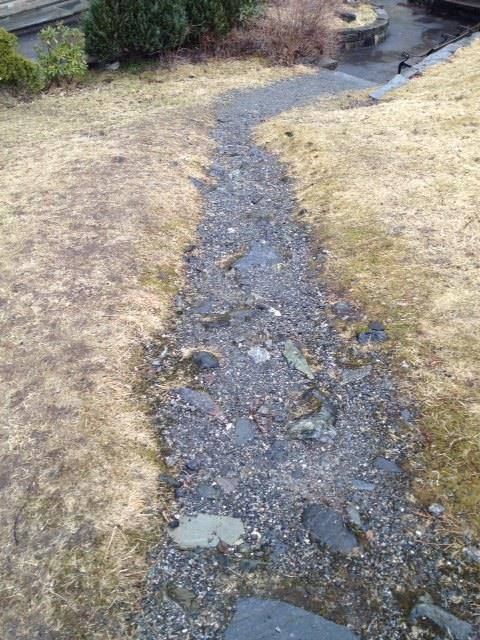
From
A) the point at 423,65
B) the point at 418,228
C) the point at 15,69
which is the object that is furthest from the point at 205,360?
the point at 423,65

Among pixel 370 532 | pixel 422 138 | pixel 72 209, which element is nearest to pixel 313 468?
pixel 370 532

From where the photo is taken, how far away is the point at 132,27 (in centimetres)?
1065

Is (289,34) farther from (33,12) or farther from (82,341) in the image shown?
(82,341)

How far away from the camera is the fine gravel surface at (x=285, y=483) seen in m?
2.76

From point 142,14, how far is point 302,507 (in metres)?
9.91

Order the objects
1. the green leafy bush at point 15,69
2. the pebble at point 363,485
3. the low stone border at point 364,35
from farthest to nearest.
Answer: the low stone border at point 364,35 → the green leafy bush at point 15,69 → the pebble at point 363,485

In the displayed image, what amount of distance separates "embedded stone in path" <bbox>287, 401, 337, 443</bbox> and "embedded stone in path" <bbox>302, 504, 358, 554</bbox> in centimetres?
52

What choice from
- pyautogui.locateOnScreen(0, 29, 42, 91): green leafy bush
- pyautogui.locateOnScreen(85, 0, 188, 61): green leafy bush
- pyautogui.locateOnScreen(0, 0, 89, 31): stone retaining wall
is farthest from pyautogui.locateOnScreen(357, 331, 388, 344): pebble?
pyautogui.locateOnScreen(0, 0, 89, 31): stone retaining wall

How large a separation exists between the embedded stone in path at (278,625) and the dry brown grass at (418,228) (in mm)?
Result: 972

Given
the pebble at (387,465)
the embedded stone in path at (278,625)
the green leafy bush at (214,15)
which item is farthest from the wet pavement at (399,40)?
the embedded stone in path at (278,625)

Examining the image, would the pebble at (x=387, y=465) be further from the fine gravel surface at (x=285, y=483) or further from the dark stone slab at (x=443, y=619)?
the dark stone slab at (x=443, y=619)

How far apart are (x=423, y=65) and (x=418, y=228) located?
7.14m

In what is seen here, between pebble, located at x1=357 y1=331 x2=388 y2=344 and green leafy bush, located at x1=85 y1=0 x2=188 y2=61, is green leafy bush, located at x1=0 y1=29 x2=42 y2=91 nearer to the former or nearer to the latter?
green leafy bush, located at x1=85 y1=0 x2=188 y2=61

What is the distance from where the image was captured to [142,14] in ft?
34.3
